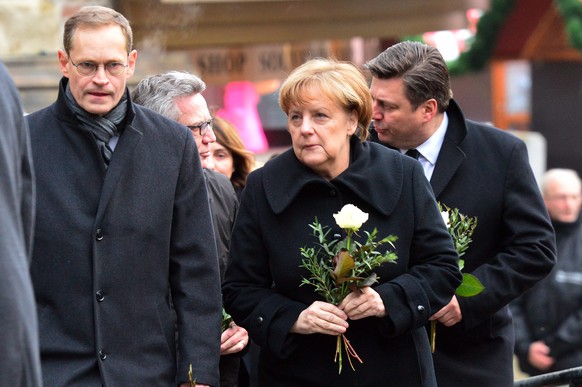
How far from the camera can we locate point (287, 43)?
11.4 m

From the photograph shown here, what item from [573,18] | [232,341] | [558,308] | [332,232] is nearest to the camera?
[332,232]

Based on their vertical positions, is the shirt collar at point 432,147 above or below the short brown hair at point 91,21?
below

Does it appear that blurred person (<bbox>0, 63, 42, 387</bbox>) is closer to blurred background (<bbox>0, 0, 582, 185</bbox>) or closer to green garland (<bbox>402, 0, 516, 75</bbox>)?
blurred background (<bbox>0, 0, 582, 185</bbox>)

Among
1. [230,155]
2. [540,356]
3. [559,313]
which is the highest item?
[230,155]

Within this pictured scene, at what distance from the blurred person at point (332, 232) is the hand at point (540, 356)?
11.5ft

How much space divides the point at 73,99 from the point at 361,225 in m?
0.96

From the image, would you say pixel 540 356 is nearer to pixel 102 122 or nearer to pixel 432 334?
pixel 432 334

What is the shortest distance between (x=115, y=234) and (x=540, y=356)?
4.28 metres

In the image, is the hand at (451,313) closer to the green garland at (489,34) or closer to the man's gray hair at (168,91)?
the man's gray hair at (168,91)

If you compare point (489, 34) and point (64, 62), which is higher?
point (64, 62)

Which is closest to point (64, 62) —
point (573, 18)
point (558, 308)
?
point (558, 308)

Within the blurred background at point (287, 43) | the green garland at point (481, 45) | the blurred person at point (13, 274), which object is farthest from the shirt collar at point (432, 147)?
the green garland at point (481, 45)

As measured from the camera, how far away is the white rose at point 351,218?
3789 millimetres

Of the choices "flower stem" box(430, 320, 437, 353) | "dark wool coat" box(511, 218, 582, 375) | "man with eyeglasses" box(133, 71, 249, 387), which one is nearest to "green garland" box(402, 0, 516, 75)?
"dark wool coat" box(511, 218, 582, 375)
